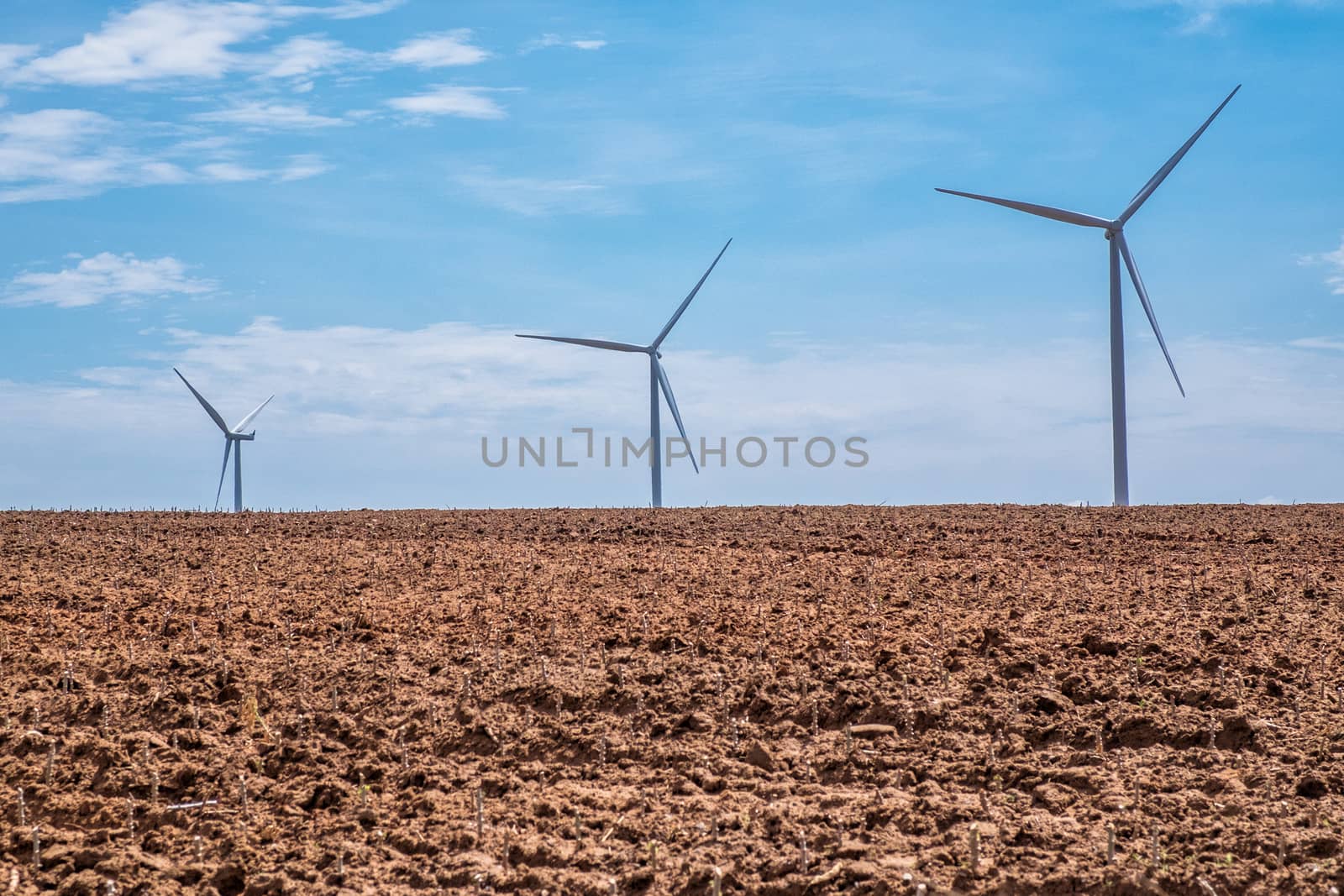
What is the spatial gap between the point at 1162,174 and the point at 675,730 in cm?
3174

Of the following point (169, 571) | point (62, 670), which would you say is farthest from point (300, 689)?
point (169, 571)

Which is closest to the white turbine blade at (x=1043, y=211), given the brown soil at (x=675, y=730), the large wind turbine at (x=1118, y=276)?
the large wind turbine at (x=1118, y=276)

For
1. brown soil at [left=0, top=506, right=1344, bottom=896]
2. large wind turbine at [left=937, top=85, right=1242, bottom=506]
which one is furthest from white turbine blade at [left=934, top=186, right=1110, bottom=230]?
brown soil at [left=0, top=506, right=1344, bottom=896]

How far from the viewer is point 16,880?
787 centimetres

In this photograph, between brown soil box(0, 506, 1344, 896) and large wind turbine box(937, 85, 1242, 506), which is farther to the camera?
large wind turbine box(937, 85, 1242, 506)

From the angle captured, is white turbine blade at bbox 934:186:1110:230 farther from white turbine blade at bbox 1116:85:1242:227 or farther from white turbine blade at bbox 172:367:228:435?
white turbine blade at bbox 172:367:228:435

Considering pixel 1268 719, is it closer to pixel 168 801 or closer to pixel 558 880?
pixel 558 880

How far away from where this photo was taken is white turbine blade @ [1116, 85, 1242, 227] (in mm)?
34688

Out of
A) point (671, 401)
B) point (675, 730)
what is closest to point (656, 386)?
point (671, 401)

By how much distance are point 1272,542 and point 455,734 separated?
44.5 ft

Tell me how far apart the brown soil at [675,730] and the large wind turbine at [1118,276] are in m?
19.1

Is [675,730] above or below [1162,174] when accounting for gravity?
below

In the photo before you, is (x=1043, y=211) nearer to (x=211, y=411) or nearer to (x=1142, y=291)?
(x=1142, y=291)

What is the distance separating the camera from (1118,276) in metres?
34.4
